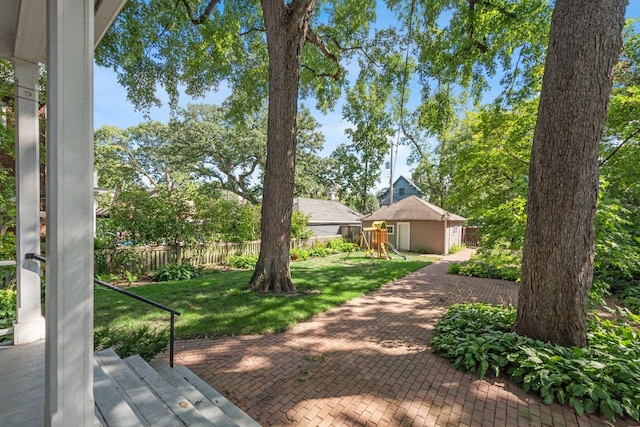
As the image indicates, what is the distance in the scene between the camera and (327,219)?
74.4 feet

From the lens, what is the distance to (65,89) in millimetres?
1553

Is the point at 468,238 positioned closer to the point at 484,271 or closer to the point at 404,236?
the point at 404,236

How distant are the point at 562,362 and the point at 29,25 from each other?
22.0ft

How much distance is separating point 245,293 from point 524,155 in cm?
802

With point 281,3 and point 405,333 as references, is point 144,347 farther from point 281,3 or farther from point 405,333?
point 281,3

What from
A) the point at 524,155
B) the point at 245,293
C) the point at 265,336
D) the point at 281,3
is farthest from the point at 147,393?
the point at 524,155

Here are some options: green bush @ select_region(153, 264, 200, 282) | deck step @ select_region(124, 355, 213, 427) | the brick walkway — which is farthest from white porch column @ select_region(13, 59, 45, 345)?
green bush @ select_region(153, 264, 200, 282)

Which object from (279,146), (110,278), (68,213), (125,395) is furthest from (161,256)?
(68,213)

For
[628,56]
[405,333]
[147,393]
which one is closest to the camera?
[147,393]

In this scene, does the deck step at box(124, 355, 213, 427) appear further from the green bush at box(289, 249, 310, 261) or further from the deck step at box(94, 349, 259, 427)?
the green bush at box(289, 249, 310, 261)

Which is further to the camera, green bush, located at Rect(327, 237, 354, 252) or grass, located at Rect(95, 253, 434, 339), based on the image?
green bush, located at Rect(327, 237, 354, 252)

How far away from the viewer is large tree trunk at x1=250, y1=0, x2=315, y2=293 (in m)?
7.09

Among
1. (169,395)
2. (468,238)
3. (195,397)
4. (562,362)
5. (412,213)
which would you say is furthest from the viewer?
(468,238)

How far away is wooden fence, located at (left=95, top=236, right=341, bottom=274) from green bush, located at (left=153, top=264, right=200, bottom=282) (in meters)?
0.50
